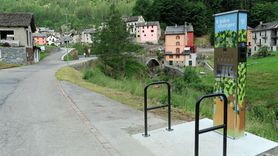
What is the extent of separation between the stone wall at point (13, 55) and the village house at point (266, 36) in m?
52.2

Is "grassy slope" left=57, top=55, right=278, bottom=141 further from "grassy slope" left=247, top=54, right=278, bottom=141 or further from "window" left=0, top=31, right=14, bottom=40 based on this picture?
"window" left=0, top=31, right=14, bottom=40

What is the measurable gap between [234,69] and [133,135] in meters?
2.51

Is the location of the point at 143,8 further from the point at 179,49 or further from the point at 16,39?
the point at 16,39

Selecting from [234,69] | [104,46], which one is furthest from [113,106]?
[104,46]

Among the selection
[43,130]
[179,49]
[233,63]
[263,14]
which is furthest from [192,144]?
[263,14]

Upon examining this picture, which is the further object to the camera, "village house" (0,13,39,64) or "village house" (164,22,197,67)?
"village house" (164,22,197,67)

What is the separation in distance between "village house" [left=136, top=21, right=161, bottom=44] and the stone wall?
5961cm

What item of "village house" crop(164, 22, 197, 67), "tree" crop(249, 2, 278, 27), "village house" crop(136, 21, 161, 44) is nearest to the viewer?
"village house" crop(164, 22, 197, 67)

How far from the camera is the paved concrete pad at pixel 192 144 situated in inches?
211

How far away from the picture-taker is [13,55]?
118ft

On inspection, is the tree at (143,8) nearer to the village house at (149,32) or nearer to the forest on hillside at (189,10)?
the forest on hillside at (189,10)

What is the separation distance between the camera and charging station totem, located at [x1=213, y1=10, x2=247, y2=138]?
228 inches

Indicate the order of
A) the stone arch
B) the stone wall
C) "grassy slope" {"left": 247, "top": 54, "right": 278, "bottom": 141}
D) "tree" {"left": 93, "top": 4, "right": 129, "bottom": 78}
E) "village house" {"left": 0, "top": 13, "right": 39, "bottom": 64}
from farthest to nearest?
1. the stone arch
2. "tree" {"left": 93, "top": 4, "right": 129, "bottom": 78}
3. "village house" {"left": 0, "top": 13, "right": 39, "bottom": 64}
4. the stone wall
5. "grassy slope" {"left": 247, "top": 54, "right": 278, "bottom": 141}

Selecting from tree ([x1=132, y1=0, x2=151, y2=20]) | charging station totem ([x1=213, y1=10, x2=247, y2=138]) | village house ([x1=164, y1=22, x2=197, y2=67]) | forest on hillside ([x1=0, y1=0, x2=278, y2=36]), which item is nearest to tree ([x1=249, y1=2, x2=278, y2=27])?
forest on hillside ([x1=0, y1=0, x2=278, y2=36])
